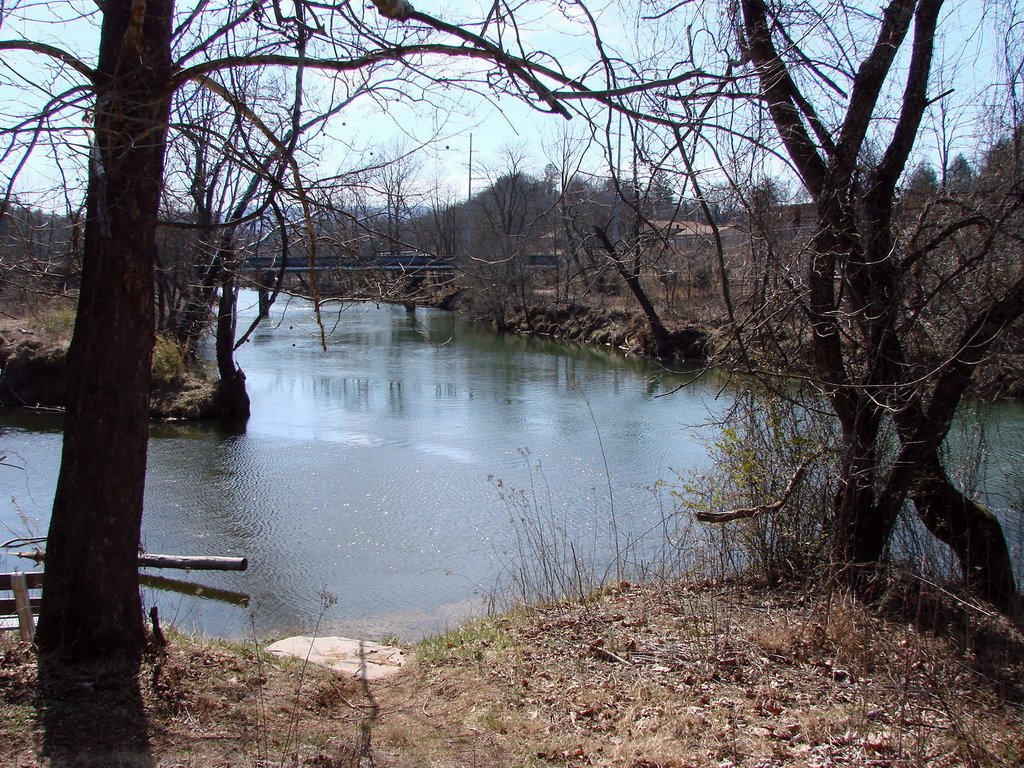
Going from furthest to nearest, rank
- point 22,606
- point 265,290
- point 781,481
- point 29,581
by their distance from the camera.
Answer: point 781,481 → point 29,581 → point 265,290 → point 22,606

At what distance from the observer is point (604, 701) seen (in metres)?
4.39

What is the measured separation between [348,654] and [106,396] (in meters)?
2.60

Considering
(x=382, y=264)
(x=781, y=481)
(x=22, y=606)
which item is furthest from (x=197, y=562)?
(x=781, y=481)

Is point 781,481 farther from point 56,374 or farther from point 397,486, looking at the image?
point 56,374

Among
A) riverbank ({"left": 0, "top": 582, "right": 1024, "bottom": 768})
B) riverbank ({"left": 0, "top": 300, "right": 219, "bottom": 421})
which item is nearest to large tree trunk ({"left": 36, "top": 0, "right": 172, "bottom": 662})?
riverbank ({"left": 0, "top": 582, "right": 1024, "bottom": 768})

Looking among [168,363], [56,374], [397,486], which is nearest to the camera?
[397,486]

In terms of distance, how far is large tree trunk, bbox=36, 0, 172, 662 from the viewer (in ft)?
13.6

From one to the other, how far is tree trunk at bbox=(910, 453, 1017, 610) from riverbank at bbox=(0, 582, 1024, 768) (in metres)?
0.88

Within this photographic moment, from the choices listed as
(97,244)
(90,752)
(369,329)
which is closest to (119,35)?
(97,244)

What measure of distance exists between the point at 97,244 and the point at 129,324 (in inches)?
16.5

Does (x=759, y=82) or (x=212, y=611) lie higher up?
(x=759, y=82)

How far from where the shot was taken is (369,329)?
34.5 metres

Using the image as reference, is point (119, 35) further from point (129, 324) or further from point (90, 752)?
point (90, 752)

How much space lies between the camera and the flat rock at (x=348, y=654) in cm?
537
